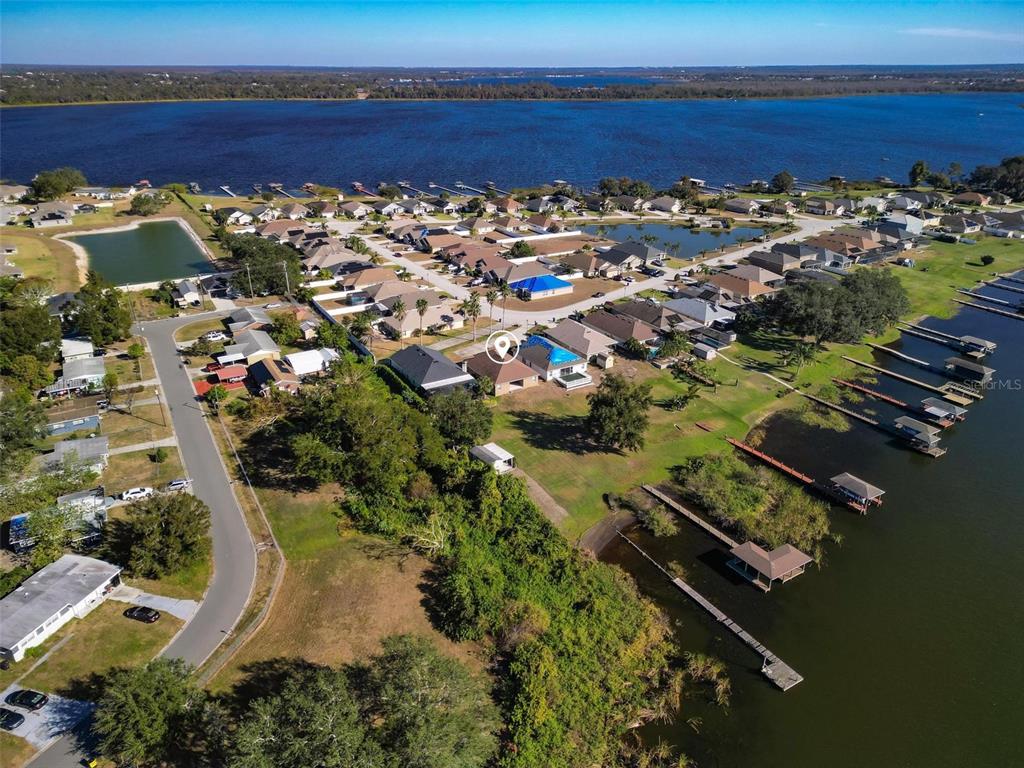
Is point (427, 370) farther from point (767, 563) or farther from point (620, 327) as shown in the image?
point (767, 563)

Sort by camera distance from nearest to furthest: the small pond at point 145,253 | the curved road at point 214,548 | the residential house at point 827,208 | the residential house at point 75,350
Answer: the curved road at point 214,548 < the residential house at point 75,350 < the small pond at point 145,253 < the residential house at point 827,208

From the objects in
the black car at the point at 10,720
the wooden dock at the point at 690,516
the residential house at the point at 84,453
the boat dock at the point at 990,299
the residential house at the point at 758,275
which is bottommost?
the wooden dock at the point at 690,516

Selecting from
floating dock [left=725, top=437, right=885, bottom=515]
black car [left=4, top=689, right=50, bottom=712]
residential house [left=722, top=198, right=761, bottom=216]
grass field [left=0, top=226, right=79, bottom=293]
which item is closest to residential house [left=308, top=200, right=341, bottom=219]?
grass field [left=0, top=226, right=79, bottom=293]

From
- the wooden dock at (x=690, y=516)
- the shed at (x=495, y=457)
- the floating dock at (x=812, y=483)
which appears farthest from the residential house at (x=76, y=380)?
the floating dock at (x=812, y=483)

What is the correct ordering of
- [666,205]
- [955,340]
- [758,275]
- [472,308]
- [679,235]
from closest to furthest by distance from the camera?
[472,308] → [955,340] → [758,275] → [679,235] → [666,205]

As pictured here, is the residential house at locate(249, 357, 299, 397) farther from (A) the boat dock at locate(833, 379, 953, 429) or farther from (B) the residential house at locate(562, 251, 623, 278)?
(A) the boat dock at locate(833, 379, 953, 429)

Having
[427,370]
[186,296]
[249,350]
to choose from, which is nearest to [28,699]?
[427,370]

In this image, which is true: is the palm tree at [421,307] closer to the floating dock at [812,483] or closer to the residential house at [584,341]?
the residential house at [584,341]
